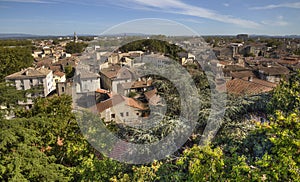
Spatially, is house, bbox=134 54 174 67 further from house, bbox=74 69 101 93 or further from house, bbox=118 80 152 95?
house, bbox=74 69 101 93

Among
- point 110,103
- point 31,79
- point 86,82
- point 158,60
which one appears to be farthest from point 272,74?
point 31,79

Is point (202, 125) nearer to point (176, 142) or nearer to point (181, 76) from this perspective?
point (176, 142)

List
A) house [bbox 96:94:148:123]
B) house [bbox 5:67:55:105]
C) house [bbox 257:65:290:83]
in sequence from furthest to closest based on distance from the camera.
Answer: house [bbox 257:65:290:83]
house [bbox 5:67:55:105]
house [bbox 96:94:148:123]

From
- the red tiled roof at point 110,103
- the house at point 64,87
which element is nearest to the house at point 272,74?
the red tiled roof at point 110,103

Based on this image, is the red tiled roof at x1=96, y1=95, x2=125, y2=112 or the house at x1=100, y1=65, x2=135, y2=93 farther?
the house at x1=100, y1=65, x2=135, y2=93

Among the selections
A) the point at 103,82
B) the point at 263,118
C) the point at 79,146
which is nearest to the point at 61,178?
the point at 79,146

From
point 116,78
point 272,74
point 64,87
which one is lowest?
point 64,87

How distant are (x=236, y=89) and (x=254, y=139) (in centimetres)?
1259

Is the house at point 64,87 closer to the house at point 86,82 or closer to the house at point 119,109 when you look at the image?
the house at point 86,82

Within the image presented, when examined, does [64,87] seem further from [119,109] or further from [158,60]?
[158,60]

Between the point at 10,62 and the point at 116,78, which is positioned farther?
the point at 10,62

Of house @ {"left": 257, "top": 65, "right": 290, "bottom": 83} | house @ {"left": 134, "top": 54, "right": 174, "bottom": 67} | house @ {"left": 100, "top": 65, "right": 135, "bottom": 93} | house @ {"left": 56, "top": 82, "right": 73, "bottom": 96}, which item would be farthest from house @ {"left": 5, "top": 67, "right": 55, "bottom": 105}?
house @ {"left": 257, "top": 65, "right": 290, "bottom": 83}

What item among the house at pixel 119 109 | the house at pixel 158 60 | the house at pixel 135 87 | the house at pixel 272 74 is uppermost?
the house at pixel 158 60

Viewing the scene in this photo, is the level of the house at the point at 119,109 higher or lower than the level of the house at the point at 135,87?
lower
